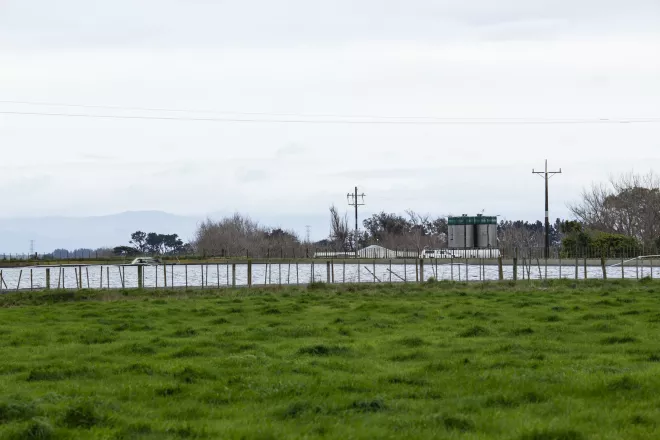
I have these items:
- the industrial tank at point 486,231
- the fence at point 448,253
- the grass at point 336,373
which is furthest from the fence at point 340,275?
the industrial tank at point 486,231

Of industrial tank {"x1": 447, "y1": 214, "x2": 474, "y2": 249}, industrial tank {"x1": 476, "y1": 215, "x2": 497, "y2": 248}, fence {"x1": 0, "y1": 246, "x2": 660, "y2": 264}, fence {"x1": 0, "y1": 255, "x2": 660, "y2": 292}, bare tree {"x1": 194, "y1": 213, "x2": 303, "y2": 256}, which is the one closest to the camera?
fence {"x1": 0, "y1": 255, "x2": 660, "y2": 292}

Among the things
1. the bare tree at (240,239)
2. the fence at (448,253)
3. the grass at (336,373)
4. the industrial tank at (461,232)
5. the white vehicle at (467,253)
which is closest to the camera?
the grass at (336,373)

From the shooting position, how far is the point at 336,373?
13.5 metres

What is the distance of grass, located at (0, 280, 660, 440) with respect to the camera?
31.6 feet

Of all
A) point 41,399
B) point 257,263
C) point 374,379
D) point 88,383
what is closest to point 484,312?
point 374,379

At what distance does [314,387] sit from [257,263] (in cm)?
7263

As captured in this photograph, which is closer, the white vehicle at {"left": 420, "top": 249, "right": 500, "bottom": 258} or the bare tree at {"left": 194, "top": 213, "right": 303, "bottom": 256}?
the white vehicle at {"left": 420, "top": 249, "right": 500, "bottom": 258}

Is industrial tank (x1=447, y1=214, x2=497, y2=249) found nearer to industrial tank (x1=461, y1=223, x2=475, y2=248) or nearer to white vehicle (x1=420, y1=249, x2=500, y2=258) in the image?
industrial tank (x1=461, y1=223, x2=475, y2=248)

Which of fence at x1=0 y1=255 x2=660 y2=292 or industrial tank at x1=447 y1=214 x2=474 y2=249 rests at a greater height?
industrial tank at x1=447 y1=214 x2=474 y2=249

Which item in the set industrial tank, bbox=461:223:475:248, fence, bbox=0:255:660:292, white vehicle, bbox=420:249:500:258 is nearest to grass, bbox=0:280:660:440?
fence, bbox=0:255:660:292

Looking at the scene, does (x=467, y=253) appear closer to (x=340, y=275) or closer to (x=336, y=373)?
(x=340, y=275)

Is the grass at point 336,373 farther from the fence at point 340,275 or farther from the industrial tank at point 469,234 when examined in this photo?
the industrial tank at point 469,234

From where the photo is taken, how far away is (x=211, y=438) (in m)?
9.06

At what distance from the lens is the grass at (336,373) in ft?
31.6
